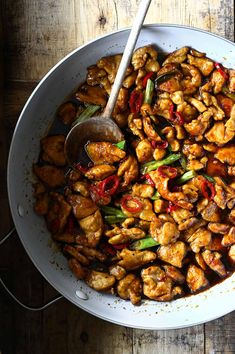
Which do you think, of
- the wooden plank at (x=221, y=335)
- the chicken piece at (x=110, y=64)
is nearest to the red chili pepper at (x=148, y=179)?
the chicken piece at (x=110, y=64)

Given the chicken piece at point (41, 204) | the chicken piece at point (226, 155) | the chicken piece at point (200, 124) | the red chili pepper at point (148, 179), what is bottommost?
the chicken piece at point (41, 204)

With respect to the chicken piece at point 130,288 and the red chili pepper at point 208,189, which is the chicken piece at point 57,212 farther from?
the red chili pepper at point 208,189

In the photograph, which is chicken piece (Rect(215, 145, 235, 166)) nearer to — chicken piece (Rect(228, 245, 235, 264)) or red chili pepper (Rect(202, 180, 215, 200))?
red chili pepper (Rect(202, 180, 215, 200))

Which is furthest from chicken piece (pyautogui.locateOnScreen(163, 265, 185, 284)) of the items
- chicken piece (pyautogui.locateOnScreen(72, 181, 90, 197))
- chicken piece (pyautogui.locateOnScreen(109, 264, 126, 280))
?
chicken piece (pyautogui.locateOnScreen(72, 181, 90, 197))

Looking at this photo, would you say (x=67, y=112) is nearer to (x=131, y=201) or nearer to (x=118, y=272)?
(x=131, y=201)

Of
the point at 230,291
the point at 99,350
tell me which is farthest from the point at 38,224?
the point at 230,291

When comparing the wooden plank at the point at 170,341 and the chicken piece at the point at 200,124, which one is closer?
the chicken piece at the point at 200,124

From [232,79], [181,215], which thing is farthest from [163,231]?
[232,79]

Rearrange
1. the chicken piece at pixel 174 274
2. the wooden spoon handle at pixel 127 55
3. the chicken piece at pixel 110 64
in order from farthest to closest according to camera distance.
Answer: the chicken piece at pixel 174 274 → the chicken piece at pixel 110 64 → the wooden spoon handle at pixel 127 55
